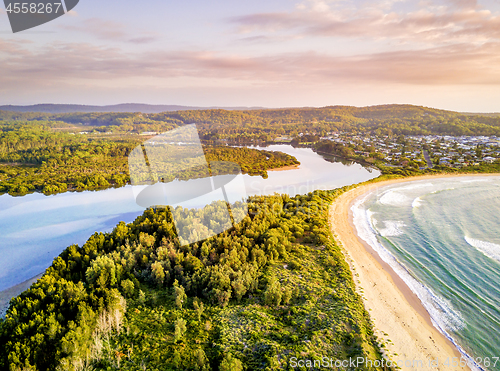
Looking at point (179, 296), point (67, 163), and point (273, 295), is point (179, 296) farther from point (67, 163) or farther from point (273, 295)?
point (67, 163)

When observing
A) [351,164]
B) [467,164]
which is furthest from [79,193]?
[467,164]

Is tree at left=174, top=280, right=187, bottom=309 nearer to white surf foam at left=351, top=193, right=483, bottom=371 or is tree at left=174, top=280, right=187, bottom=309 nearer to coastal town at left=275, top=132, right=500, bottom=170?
white surf foam at left=351, top=193, right=483, bottom=371

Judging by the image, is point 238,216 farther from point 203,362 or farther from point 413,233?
point 413,233

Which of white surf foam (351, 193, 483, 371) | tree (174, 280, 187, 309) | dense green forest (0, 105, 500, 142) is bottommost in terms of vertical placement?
white surf foam (351, 193, 483, 371)

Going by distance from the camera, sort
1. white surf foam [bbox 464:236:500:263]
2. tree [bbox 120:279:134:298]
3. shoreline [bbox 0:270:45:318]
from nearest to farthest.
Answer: tree [bbox 120:279:134:298]
shoreline [bbox 0:270:45:318]
white surf foam [bbox 464:236:500:263]

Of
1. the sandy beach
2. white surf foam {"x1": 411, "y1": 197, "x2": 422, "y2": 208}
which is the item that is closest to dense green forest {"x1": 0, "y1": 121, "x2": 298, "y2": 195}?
white surf foam {"x1": 411, "y1": 197, "x2": 422, "y2": 208}

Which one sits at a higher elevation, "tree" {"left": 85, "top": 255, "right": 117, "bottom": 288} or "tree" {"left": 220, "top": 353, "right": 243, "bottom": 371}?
"tree" {"left": 85, "top": 255, "right": 117, "bottom": 288}

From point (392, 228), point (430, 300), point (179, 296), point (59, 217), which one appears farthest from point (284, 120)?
point (179, 296)

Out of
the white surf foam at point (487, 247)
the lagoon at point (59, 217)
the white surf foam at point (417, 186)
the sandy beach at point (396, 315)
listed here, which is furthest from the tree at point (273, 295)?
the white surf foam at point (417, 186)
